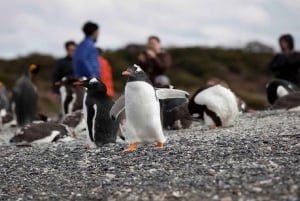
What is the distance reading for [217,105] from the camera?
969 centimetres

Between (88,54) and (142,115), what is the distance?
485 cm

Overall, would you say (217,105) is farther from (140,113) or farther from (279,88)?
(279,88)

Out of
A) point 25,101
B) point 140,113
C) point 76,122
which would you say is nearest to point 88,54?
point 76,122

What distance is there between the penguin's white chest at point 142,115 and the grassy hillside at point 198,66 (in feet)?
127

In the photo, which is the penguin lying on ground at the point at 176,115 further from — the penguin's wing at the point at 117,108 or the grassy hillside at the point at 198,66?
the grassy hillside at the point at 198,66

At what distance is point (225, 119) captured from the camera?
9812 millimetres

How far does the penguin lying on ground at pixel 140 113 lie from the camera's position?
23.0ft

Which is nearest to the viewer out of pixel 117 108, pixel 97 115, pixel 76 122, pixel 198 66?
pixel 117 108

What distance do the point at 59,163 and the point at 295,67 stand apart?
27.0ft

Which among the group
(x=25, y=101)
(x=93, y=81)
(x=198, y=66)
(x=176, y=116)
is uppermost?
(x=198, y=66)

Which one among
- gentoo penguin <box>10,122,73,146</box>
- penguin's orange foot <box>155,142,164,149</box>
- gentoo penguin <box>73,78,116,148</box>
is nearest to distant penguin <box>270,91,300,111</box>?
gentoo penguin <box>10,122,73,146</box>

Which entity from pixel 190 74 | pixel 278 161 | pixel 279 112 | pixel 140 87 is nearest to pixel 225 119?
pixel 279 112

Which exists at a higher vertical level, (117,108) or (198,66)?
(198,66)

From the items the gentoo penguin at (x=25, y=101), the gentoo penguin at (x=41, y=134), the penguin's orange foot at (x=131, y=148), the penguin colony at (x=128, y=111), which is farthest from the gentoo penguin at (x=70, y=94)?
the penguin's orange foot at (x=131, y=148)
